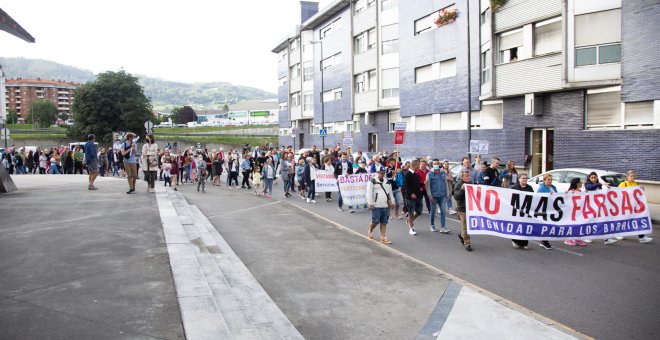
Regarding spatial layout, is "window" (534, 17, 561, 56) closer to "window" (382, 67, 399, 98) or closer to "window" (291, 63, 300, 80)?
"window" (382, 67, 399, 98)

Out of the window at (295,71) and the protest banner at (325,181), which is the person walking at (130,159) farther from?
the window at (295,71)

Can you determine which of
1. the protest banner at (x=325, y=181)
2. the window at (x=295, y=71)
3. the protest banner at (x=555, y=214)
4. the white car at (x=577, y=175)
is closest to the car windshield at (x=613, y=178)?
the white car at (x=577, y=175)

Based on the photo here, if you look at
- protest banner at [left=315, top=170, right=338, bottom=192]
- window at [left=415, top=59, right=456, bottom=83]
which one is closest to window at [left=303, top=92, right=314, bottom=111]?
window at [left=415, top=59, right=456, bottom=83]

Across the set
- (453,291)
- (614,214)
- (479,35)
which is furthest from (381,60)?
(453,291)

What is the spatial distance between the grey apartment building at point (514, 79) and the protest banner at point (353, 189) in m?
9.70

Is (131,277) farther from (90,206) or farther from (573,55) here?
(573,55)

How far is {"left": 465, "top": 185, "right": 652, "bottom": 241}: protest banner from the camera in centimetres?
1034

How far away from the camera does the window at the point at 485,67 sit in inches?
1026

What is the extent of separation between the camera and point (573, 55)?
2050 cm

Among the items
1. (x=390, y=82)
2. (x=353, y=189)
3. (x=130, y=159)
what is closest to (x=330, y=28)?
(x=390, y=82)

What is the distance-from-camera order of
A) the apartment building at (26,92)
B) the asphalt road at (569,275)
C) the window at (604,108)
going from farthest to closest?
the apartment building at (26,92)
the window at (604,108)
the asphalt road at (569,275)

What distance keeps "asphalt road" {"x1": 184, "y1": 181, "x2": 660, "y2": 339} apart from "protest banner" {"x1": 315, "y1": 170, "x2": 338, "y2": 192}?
646 centimetres

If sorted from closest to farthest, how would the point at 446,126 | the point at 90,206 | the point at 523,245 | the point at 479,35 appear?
the point at 523,245, the point at 90,206, the point at 479,35, the point at 446,126

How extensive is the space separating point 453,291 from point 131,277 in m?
4.41
